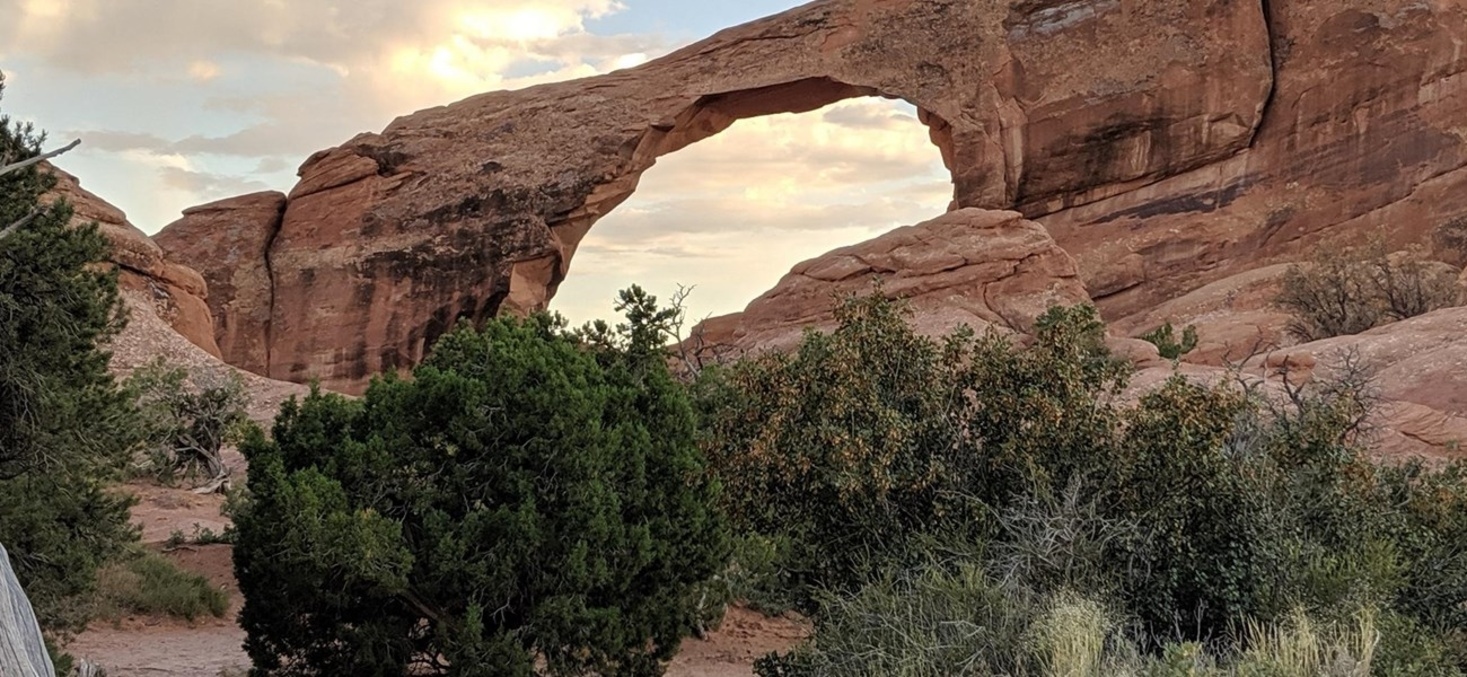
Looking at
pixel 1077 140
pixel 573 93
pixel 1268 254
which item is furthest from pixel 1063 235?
pixel 573 93

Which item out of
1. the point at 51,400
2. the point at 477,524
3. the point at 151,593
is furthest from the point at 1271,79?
the point at 51,400

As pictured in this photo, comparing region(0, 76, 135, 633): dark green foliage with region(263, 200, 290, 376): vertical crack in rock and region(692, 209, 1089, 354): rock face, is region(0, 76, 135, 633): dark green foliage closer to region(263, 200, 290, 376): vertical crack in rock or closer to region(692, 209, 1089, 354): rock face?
region(692, 209, 1089, 354): rock face

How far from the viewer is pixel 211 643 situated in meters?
14.0

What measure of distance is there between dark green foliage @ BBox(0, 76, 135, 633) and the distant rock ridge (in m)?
26.5

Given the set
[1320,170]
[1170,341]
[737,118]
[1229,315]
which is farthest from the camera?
[737,118]

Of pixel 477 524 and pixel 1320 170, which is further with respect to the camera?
pixel 1320 170

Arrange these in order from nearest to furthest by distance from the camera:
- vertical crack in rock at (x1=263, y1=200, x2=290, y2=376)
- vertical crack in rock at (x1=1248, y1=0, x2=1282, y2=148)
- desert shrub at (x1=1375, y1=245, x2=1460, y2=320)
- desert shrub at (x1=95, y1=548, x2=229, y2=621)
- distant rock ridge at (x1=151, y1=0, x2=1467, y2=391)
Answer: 1. desert shrub at (x1=95, y1=548, x2=229, y2=621)
2. desert shrub at (x1=1375, y1=245, x2=1460, y2=320)
3. distant rock ridge at (x1=151, y1=0, x2=1467, y2=391)
4. vertical crack in rock at (x1=1248, y1=0, x2=1282, y2=148)
5. vertical crack in rock at (x1=263, y1=200, x2=290, y2=376)

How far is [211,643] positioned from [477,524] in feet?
20.9

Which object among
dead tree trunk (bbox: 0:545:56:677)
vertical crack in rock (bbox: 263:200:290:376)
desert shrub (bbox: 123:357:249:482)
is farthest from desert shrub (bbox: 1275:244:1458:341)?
dead tree trunk (bbox: 0:545:56:677)

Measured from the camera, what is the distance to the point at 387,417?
382 inches

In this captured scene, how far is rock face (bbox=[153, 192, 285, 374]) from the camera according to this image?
3831 centimetres

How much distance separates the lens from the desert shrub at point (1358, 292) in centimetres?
2878

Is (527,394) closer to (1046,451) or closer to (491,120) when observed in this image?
(1046,451)

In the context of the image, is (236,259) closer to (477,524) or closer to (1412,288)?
(1412,288)
